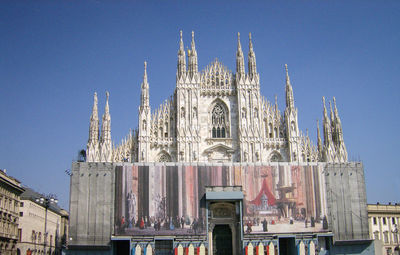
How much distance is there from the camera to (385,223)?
69688 millimetres

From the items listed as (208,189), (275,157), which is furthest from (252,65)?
(208,189)

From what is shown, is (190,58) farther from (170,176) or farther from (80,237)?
(80,237)

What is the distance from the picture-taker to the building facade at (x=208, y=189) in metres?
45.8

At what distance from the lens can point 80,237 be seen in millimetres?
44969

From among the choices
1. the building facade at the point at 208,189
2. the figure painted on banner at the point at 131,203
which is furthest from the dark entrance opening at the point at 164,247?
the figure painted on banner at the point at 131,203

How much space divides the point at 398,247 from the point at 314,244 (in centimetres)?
2595

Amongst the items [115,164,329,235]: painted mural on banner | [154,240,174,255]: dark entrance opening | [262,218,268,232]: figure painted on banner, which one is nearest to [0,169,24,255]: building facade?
[115,164,329,235]: painted mural on banner

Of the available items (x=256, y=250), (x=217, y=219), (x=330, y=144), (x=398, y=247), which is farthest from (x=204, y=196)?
(x=398, y=247)

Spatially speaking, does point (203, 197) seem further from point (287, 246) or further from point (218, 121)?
point (218, 121)

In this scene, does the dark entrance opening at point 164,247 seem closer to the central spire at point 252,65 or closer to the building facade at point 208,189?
the building facade at point 208,189

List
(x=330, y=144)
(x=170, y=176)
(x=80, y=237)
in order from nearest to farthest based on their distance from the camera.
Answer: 1. (x=80, y=237)
2. (x=170, y=176)
3. (x=330, y=144)

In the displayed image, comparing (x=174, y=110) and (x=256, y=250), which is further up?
(x=174, y=110)

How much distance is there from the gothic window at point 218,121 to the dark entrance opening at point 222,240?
42.4 ft

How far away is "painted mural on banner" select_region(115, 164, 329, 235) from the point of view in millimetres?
46250
